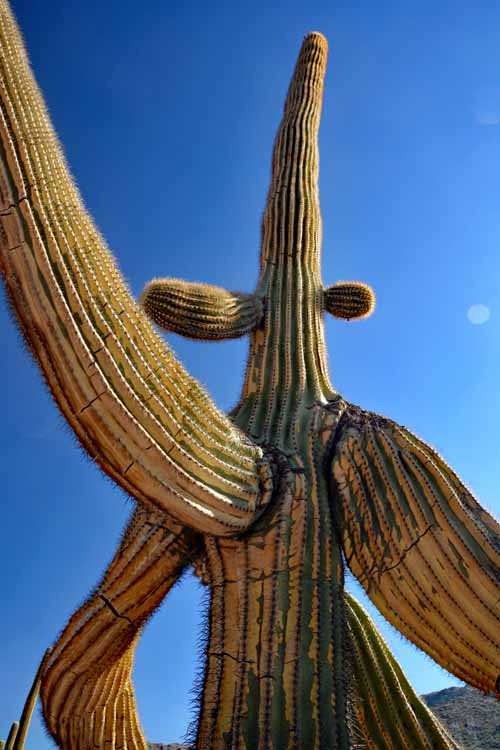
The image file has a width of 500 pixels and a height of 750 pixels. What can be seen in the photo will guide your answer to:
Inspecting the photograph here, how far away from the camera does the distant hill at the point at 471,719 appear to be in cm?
725

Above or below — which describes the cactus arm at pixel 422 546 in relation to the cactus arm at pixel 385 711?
above

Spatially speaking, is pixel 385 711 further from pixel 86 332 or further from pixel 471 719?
pixel 471 719

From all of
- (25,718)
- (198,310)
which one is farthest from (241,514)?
(25,718)

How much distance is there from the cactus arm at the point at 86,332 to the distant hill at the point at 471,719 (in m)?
5.28

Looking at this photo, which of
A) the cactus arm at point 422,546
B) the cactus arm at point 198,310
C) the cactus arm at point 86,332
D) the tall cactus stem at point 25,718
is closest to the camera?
the cactus arm at point 86,332

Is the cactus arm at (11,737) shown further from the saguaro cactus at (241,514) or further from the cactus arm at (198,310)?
the cactus arm at (198,310)

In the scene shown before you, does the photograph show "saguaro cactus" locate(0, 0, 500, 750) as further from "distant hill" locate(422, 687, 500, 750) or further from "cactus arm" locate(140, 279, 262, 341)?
"distant hill" locate(422, 687, 500, 750)

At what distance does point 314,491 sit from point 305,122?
3499 mm

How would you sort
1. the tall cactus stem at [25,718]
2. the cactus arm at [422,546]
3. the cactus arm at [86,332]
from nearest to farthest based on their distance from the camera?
the cactus arm at [86,332]
the cactus arm at [422,546]
the tall cactus stem at [25,718]

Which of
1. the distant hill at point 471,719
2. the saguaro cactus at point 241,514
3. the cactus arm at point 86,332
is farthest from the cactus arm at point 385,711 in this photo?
the distant hill at point 471,719

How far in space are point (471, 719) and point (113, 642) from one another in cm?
586

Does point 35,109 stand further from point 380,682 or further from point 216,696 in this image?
point 380,682

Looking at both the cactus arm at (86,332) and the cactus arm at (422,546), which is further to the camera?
the cactus arm at (422,546)

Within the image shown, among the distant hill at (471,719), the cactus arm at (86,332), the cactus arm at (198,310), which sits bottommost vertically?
the distant hill at (471,719)
